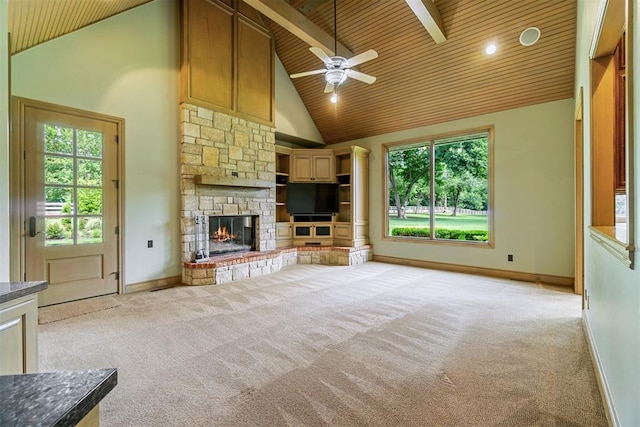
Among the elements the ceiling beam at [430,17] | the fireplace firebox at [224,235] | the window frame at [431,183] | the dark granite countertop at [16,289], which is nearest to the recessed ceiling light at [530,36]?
the ceiling beam at [430,17]

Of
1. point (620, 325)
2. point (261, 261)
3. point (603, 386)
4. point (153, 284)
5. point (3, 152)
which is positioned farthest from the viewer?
point (261, 261)

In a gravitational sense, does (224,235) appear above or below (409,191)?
below

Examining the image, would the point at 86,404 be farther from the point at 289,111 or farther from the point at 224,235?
the point at 289,111

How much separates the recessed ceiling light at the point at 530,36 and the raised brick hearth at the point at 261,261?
4548 millimetres

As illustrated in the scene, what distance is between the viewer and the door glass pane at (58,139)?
3729 mm

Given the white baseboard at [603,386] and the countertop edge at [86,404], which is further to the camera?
the white baseboard at [603,386]

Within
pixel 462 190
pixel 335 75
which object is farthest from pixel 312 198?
pixel 335 75

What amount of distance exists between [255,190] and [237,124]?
1.29 meters

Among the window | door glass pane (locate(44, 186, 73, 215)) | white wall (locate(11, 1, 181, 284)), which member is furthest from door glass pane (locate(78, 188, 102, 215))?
the window

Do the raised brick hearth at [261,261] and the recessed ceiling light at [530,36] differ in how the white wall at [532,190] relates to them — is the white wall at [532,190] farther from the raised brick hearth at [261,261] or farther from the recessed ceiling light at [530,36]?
the raised brick hearth at [261,261]

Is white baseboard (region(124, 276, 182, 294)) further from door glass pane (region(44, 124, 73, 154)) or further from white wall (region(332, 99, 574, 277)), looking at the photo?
white wall (region(332, 99, 574, 277))

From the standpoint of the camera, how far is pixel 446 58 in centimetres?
500

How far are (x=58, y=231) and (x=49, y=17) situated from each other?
2.44 meters

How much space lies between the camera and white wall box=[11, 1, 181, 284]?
3.81 m
